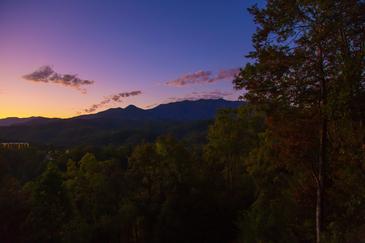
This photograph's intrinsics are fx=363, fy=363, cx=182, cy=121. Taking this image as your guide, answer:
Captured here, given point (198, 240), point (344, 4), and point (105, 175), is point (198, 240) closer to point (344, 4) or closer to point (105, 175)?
point (105, 175)

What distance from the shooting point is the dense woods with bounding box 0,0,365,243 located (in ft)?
41.2

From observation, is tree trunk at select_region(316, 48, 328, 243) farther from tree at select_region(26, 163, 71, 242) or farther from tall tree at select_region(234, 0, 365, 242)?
tree at select_region(26, 163, 71, 242)

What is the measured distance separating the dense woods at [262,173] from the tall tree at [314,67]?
0.04m

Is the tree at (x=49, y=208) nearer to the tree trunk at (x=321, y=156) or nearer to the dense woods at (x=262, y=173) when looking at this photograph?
the dense woods at (x=262, y=173)

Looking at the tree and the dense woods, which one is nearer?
the dense woods

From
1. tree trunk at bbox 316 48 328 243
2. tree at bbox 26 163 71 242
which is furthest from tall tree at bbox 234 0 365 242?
tree at bbox 26 163 71 242

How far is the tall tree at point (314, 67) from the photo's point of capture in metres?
11.8

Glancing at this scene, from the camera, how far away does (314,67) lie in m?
13.0

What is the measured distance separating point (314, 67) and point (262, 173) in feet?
56.9

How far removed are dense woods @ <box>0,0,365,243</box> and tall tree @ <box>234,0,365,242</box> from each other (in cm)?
4

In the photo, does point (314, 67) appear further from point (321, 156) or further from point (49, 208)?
point (49, 208)

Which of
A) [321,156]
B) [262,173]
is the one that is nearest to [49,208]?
[262,173]

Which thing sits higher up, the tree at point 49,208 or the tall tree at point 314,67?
the tall tree at point 314,67

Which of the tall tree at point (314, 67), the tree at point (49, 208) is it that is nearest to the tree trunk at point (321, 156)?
the tall tree at point (314, 67)
